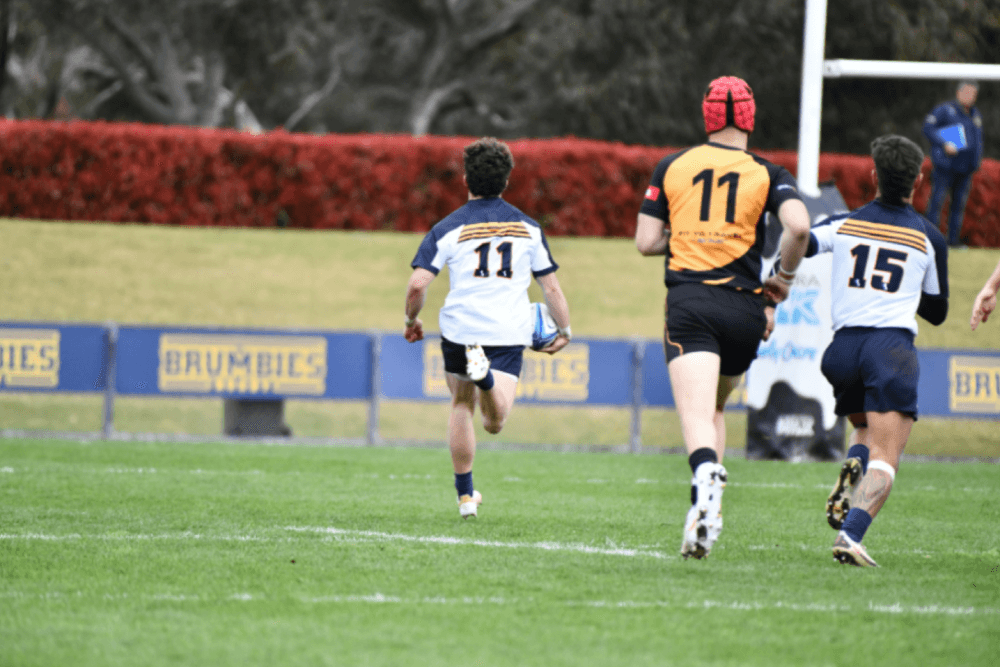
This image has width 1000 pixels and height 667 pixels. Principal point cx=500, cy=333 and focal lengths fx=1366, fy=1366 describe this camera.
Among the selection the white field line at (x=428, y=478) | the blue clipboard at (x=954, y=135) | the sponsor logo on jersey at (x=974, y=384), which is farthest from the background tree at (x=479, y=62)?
the white field line at (x=428, y=478)

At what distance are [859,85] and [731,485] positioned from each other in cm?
1805

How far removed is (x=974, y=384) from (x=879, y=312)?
7.79 metres

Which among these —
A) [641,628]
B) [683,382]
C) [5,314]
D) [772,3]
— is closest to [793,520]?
[683,382]

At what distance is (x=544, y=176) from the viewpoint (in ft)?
70.3

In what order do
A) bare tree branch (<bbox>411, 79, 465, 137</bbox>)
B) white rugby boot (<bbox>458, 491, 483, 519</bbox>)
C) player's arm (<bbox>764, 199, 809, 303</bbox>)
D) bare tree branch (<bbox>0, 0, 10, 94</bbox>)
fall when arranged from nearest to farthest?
player's arm (<bbox>764, 199, 809, 303</bbox>), white rugby boot (<bbox>458, 491, 483, 519</bbox>), bare tree branch (<bbox>0, 0, 10, 94</bbox>), bare tree branch (<bbox>411, 79, 465, 137</bbox>)

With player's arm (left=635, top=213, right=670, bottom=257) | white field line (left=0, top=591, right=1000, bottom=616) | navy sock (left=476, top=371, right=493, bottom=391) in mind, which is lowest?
white field line (left=0, top=591, right=1000, bottom=616)

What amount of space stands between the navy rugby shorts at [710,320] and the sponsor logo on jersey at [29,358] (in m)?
8.94

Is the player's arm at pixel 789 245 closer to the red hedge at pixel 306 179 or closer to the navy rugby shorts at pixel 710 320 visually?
the navy rugby shorts at pixel 710 320

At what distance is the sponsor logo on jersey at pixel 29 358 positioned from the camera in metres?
13.3

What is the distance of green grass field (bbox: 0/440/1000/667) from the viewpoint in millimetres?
4371

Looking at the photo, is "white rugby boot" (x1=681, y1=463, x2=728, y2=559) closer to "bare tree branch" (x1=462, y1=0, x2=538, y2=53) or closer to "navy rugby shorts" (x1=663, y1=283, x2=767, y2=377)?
"navy rugby shorts" (x1=663, y1=283, x2=767, y2=377)

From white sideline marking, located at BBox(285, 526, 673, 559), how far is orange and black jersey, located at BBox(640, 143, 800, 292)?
1.36 metres

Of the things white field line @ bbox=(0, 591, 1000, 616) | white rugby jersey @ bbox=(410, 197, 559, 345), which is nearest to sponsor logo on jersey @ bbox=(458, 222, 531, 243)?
white rugby jersey @ bbox=(410, 197, 559, 345)

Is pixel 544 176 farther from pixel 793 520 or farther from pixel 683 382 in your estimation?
pixel 683 382
